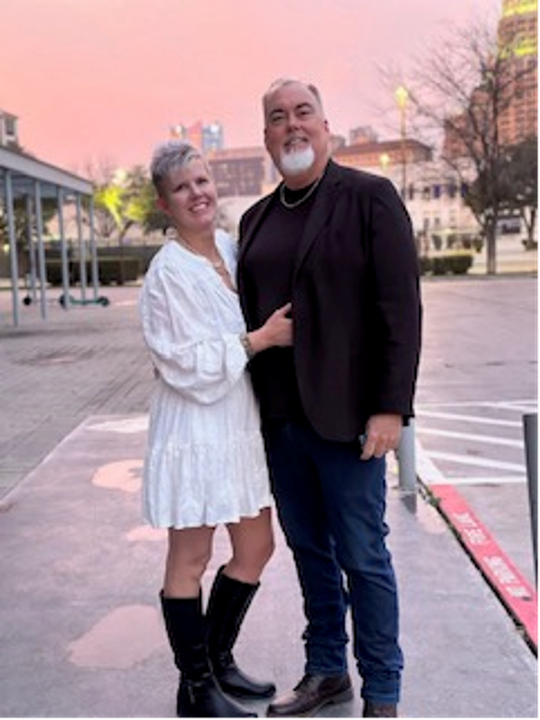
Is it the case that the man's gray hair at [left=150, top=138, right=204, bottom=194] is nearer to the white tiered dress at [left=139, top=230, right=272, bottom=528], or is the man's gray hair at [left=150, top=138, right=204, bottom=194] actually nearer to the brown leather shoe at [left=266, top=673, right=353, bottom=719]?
the white tiered dress at [left=139, top=230, right=272, bottom=528]

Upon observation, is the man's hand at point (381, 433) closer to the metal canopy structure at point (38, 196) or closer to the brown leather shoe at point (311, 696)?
the brown leather shoe at point (311, 696)

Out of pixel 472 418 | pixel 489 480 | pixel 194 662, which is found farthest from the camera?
pixel 472 418

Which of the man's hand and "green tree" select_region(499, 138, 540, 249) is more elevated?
"green tree" select_region(499, 138, 540, 249)

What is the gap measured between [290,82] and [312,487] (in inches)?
39.9

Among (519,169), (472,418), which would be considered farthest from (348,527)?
(519,169)

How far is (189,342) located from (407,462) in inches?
111

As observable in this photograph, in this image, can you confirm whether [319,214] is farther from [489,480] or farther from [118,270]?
[118,270]

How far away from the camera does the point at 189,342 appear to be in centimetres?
206

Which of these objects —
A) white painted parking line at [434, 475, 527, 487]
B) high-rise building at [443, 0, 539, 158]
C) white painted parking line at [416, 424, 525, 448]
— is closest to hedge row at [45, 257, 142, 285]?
high-rise building at [443, 0, 539, 158]

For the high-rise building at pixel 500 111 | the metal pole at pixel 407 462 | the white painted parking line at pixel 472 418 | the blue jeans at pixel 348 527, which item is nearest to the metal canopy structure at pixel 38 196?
the metal pole at pixel 407 462

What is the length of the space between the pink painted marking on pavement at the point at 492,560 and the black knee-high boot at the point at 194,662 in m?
0.97

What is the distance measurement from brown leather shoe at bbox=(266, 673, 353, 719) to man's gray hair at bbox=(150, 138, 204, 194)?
54.5 inches

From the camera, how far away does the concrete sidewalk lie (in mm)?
2223

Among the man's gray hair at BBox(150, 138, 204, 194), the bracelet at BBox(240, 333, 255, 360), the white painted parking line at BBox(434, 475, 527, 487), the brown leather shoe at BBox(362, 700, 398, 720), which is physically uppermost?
the man's gray hair at BBox(150, 138, 204, 194)
